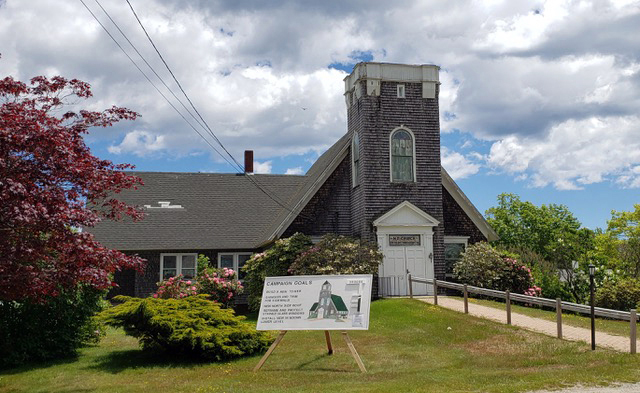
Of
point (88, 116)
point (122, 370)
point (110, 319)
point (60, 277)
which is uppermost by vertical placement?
point (88, 116)

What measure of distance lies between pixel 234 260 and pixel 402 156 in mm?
8565

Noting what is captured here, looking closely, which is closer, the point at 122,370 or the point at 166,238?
the point at 122,370

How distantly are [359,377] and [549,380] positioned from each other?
3344 millimetres

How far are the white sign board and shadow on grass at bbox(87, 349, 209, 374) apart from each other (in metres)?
2.02

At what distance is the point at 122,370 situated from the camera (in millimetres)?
13438

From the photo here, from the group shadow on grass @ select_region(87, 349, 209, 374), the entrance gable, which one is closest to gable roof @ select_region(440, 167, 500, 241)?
the entrance gable

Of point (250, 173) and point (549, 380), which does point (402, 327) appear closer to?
point (549, 380)

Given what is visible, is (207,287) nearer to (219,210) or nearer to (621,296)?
(219,210)

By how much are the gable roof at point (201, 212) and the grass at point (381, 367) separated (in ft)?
33.1

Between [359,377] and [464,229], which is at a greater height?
[464,229]

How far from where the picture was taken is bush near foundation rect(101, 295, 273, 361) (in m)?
13.8

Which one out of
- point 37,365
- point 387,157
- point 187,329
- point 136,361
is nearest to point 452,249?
point 387,157

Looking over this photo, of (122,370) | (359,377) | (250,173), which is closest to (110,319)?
(122,370)

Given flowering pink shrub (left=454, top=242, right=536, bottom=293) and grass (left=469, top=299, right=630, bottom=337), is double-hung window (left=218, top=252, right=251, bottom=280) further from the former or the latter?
grass (left=469, top=299, right=630, bottom=337)
